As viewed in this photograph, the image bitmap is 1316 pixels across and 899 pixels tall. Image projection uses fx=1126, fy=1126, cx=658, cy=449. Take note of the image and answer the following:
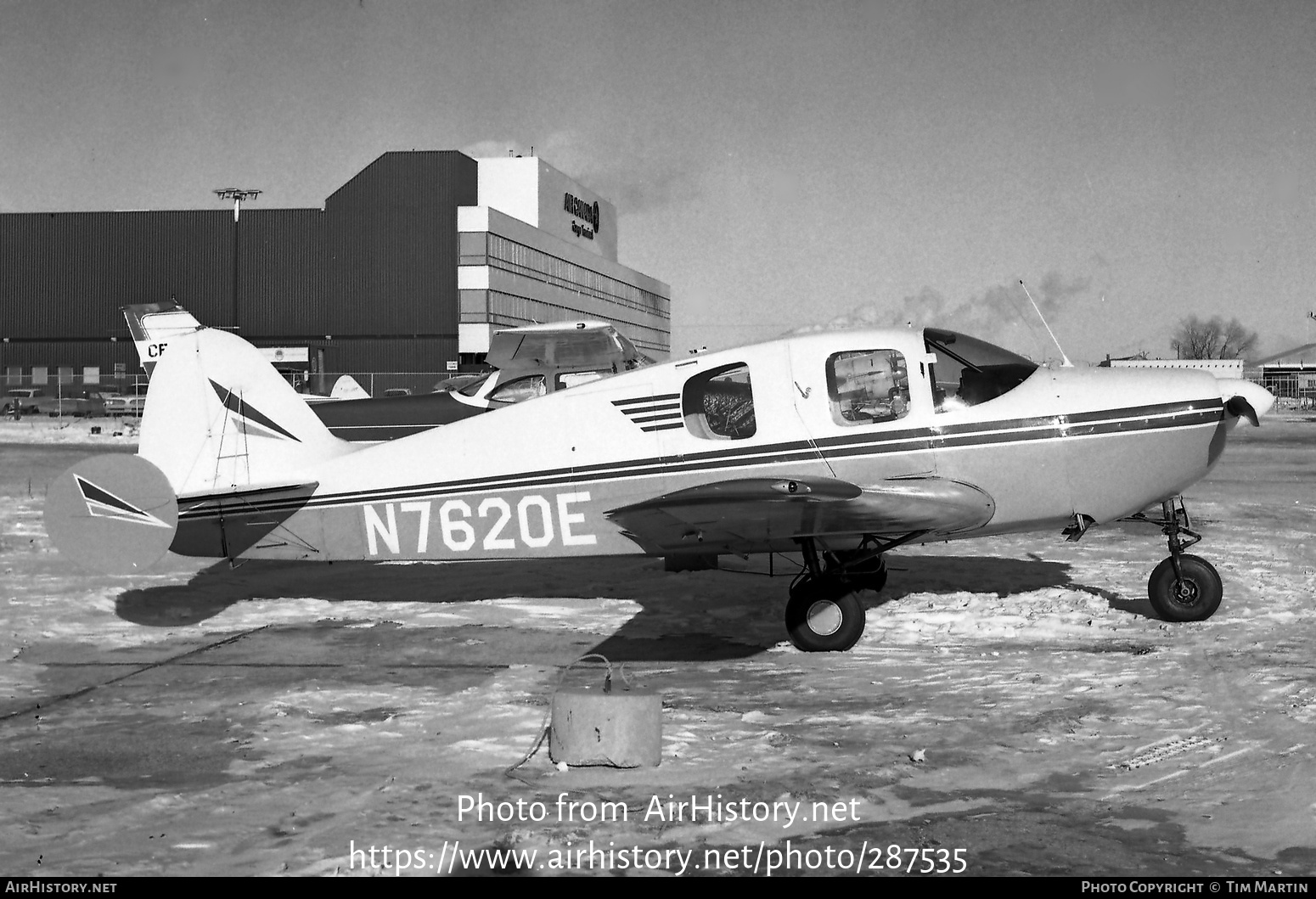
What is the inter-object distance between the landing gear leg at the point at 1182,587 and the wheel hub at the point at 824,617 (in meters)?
2.63

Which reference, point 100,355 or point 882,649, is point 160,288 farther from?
point 882,649

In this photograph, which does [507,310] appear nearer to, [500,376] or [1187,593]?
[500,376]

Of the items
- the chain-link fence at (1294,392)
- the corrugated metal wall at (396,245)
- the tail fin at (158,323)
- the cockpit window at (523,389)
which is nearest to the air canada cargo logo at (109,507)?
the tail fin at (158,323)

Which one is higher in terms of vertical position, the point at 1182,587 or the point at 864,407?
the point at 864,407

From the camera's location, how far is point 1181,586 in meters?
8.54

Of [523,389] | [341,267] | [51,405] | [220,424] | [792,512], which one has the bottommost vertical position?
[792,512]

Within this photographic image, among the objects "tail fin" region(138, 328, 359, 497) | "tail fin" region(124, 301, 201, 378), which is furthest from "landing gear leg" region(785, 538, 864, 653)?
"tail fin" region(124, 301, 201, 378)

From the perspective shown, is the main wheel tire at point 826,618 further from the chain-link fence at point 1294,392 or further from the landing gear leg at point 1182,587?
the chain-link fence at point 1294,392

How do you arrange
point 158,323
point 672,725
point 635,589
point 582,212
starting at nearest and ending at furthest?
point 672,725
point 635,589
point 158,323
point 582,212

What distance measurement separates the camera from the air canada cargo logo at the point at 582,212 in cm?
8062

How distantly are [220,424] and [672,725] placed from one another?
4.63 meters

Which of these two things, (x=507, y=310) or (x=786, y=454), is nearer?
(x=786, y=454)

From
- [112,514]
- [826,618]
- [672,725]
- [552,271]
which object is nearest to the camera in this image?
[672,725]

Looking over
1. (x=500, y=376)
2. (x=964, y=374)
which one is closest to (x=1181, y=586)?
(x=964, y=374)
